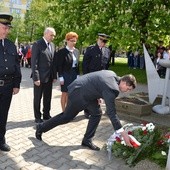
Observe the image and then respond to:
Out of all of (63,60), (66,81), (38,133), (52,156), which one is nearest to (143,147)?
(52,156)

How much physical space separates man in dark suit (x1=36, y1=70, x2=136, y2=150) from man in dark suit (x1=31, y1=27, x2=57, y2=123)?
1179 mm

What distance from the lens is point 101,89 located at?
4703 millimetres

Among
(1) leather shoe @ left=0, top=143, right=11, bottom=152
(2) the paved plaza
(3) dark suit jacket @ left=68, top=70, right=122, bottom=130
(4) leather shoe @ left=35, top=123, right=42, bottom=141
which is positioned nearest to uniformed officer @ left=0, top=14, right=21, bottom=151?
(1) leather shoe @ left=0, top=143, right=11, bottom=152

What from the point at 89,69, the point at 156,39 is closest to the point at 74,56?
the point at 89,69

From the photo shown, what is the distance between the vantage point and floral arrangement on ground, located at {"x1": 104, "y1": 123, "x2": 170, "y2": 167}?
4.80 m

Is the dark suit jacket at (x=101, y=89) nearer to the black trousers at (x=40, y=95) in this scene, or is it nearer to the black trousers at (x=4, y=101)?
the black trousers at (x=4, y=101)

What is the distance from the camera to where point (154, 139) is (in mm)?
5082

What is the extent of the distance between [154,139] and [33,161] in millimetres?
1793

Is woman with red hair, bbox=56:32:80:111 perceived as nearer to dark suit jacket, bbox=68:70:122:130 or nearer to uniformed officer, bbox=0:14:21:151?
dark suit jacket, bbox=68:70:122:130

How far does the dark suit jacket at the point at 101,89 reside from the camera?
4.54 m

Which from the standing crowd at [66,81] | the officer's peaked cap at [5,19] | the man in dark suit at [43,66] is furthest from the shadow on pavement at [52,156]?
the officer's peaked cap at [5,19]

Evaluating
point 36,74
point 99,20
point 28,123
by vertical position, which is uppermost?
point 99,20

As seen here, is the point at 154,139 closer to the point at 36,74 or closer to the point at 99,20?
the point at 36,74

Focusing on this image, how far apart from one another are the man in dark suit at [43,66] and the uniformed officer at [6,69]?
1.42 m
